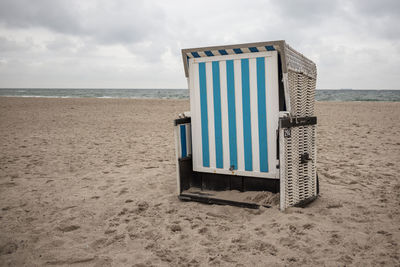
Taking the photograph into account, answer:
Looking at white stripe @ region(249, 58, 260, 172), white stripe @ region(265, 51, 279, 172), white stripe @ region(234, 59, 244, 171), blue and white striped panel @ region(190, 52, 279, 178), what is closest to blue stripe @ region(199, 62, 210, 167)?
blue and white striped panel @ region(190, 52, 279, 178)

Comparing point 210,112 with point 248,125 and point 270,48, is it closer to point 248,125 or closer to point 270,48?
point 248,125

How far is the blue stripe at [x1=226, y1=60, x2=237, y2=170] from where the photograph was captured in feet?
11.4

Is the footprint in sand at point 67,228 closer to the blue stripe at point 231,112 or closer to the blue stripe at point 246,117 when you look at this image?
the blue stripe at point 231,112

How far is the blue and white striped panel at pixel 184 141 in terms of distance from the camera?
373cm

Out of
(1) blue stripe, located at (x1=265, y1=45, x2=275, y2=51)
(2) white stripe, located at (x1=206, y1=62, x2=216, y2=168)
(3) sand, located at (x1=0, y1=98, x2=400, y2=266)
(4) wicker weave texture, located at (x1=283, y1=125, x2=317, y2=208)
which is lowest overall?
(3) sand, located at (x1=0, y1=98, x2=400, y2=266)

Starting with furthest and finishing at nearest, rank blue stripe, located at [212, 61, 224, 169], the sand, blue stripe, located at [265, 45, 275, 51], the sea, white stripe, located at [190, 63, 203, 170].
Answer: the sea
white stripe, located at [190, 63, 203, 170]
blue stripe, located at [212, 61, 224, 169]
blue stripe, located at [265, 45, 275, 51]
the sand

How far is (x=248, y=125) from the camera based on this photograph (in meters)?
3.46

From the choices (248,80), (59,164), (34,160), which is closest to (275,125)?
(248,80)

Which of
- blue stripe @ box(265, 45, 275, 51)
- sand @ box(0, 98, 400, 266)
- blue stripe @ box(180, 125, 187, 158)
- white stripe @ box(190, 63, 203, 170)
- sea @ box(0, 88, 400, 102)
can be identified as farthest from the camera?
sea @ box(0, 88, 400, 102)

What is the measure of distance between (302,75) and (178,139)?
1676mm

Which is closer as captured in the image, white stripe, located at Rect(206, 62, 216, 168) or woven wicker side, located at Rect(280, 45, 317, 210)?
woven wicker side, located at Rect(280, 45, 317, 210)

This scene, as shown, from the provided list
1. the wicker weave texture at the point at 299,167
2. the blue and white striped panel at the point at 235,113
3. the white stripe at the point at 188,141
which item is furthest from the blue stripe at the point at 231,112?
the wicker weave texture at the point at 299,167

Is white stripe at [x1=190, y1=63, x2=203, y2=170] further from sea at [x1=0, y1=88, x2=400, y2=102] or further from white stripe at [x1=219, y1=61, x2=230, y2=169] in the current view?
sea at [x1=0, y1=88, x2=400, y2=102]

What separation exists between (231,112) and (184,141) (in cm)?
75
